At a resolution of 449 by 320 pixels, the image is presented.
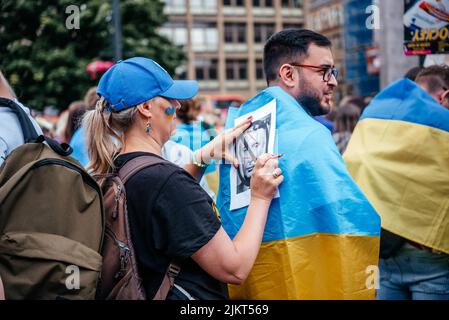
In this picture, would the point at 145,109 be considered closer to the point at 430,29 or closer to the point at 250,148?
the point at 250,148

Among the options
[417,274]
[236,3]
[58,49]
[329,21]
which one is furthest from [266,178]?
[236,3]

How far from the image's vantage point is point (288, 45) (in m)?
2.75

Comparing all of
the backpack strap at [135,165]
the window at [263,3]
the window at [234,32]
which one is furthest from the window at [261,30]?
the backpack strap at [135,165]

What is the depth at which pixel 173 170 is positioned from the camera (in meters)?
2.09

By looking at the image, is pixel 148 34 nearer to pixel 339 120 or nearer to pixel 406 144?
pixel 339 120

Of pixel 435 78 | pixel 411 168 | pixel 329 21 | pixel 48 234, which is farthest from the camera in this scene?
pixel 329 21

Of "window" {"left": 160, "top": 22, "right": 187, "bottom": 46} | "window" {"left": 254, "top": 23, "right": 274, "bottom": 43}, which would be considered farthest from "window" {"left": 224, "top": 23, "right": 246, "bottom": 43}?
"window" {"left": 160, "top": 22, "right": 187, "bottom": 46}

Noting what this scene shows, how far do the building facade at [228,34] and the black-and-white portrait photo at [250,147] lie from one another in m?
57.3

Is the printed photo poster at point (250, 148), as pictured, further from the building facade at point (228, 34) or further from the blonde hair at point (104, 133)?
the building facade at point (228, 34)

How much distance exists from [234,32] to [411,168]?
195 feet

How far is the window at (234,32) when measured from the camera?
6084 cm

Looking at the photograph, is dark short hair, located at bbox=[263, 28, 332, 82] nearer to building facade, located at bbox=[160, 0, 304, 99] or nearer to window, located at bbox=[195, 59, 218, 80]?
building facade, located at bbox=[160, 0, 304, 99]

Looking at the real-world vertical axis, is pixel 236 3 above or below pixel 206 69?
above

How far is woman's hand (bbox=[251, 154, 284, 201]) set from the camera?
2.30 metres
